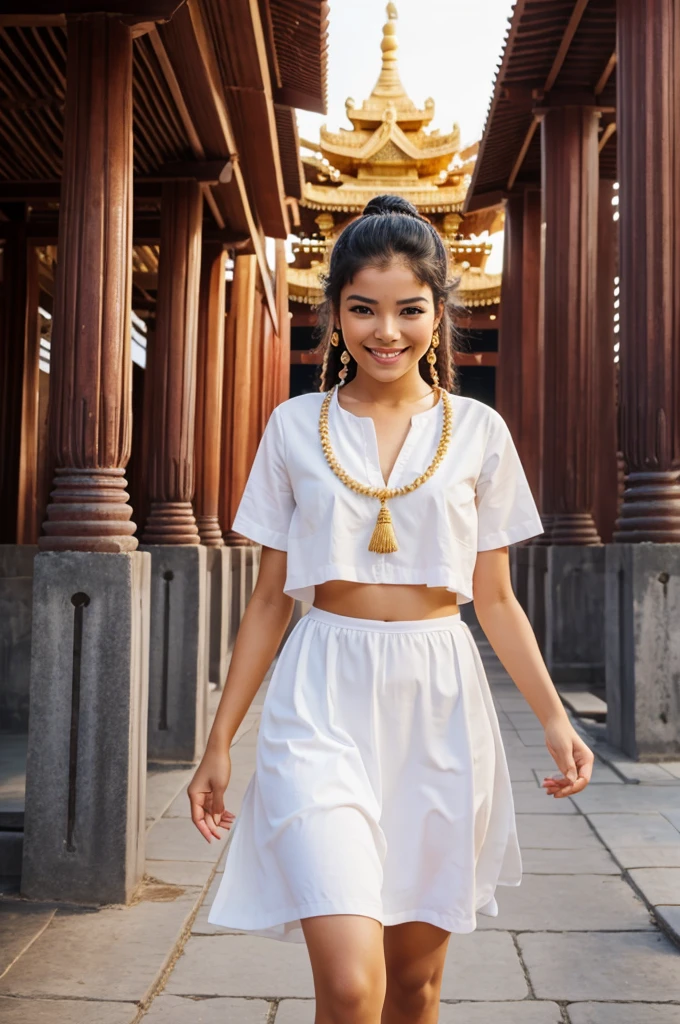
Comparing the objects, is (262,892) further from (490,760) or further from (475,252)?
(475,252)

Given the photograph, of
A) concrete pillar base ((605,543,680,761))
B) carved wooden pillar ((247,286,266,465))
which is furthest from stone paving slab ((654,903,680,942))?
carved wooden pillar ((247,286,266,465))

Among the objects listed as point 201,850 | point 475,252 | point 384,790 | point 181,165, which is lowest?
point 201,850

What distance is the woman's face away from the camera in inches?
83.7

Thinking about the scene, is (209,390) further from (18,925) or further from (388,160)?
(388,160)

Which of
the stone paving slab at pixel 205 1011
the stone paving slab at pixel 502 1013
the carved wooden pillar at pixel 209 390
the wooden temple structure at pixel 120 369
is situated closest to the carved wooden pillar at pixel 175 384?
the wooden temple structure at pixel 120 369

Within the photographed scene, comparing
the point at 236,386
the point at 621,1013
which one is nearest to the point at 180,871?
the point at 621,1013

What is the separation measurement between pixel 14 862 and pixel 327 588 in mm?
2487

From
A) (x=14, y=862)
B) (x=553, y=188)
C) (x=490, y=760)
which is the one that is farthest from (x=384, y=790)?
(x=553, y=188)

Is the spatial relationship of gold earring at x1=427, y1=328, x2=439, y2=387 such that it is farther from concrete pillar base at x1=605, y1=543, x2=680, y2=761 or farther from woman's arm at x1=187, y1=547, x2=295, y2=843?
concrete pillar base at x1=605, y1=543, x2=680, y2=761

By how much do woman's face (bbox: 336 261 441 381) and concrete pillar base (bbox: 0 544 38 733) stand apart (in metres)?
4.91

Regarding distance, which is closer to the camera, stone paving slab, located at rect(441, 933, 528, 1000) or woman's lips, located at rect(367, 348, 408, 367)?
woman's lips, located at rect(367, 348, 408, 367)

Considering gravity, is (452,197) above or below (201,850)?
above

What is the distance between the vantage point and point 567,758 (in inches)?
83.7

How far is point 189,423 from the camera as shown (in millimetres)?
7008
